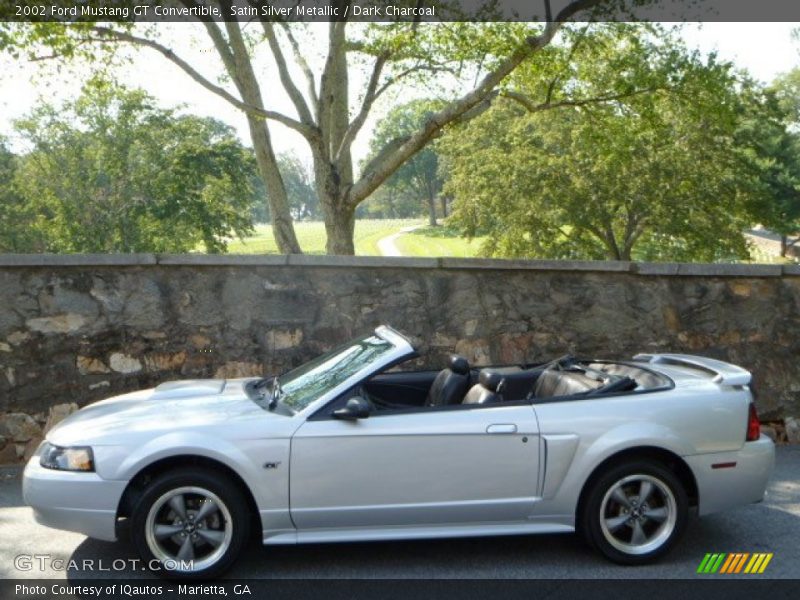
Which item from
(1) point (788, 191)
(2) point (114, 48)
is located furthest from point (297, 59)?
→ (1) point (788, 191)

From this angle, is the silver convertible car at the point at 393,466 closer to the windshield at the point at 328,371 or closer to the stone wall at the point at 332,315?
the windshield at the point at 328,371

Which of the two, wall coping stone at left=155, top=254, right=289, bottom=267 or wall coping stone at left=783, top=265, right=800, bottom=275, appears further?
wall coping stone at left=783, top=265, right=800, bottom=275

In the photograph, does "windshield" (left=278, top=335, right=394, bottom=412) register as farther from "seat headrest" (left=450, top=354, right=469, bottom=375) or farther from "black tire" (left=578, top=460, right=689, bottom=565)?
"black tire" (left=578, top=460, right=689, bottom=565)

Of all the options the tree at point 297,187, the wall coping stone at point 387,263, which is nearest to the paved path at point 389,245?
the tree at point 297,187

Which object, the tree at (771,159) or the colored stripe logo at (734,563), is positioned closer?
the colored stripe logo at (734,563)

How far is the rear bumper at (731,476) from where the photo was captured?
16.8 feet

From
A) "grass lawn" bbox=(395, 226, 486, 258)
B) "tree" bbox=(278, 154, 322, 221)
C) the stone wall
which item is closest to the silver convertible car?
the stone wall

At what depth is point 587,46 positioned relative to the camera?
13.7 meters

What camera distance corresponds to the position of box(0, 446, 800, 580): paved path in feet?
16.0

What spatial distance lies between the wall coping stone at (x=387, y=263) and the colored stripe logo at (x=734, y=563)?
364 cm

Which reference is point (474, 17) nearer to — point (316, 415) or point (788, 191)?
point (316, 415)

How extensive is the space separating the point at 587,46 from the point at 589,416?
994 cm

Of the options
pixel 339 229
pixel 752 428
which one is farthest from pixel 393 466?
pixel 339 229

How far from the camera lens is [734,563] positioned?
5074 mm
